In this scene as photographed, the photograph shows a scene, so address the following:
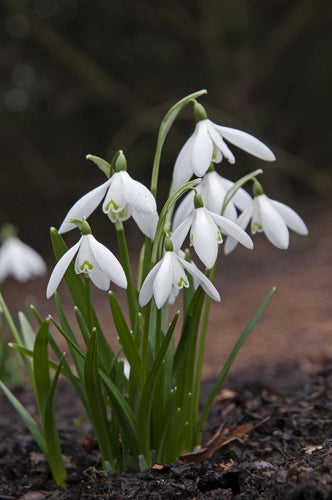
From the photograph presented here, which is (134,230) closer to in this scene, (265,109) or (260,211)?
(265,109)

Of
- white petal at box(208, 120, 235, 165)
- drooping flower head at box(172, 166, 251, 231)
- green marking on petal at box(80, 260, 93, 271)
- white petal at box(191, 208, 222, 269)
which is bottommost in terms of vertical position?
green marking on petal at box(80, 260, 93, 271)

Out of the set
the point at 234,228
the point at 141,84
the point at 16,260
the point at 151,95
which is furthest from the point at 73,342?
the point at 141,84

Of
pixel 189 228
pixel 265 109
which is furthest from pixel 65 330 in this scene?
pixel 265 109

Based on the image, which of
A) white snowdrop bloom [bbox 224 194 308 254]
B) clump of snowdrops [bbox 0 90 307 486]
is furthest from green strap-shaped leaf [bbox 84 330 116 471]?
white snowdrop bloom [bbox 224 194 308 254]

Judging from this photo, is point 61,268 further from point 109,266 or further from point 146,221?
point 146,221

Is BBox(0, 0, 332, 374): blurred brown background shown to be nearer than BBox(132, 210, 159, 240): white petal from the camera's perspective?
No

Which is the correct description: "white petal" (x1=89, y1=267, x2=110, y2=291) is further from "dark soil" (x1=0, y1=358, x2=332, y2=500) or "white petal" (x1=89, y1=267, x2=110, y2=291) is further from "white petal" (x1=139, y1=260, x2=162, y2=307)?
"dark soil" (x1=0, y1=358, x2=332, y2=500)

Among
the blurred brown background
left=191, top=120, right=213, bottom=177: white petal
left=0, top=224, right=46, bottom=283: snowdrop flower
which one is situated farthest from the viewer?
the blurred brown background
